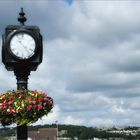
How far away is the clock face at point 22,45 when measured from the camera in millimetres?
8234

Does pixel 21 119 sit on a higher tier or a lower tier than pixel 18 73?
Answer: lower

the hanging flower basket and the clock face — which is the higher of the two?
the clock face

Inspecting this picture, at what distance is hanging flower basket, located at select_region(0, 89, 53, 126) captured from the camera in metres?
7.95

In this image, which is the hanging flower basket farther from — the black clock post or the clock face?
the clock face

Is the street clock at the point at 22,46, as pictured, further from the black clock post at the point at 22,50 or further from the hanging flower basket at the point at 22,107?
the hanging flower basket at the point at 22,107

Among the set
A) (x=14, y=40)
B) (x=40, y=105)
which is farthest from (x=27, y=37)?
(x=40, y=105)

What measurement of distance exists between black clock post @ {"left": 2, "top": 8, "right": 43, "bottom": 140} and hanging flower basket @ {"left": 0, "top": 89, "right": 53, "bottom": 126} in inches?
7.6

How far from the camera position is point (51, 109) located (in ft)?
27.2

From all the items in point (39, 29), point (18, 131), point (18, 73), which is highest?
point (39, 29)

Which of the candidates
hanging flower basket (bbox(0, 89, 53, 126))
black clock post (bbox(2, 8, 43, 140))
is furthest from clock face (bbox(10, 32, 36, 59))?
hanging flower basket (bbox(0, 89, 53, 126))

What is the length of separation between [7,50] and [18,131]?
1114mm

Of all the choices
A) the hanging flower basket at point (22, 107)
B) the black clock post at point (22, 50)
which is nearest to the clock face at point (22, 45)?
the black clock post at point (22, 50)

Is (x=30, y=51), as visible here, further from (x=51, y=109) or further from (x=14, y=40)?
(x=51, y=109)

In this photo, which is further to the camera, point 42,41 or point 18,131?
point 42,41
